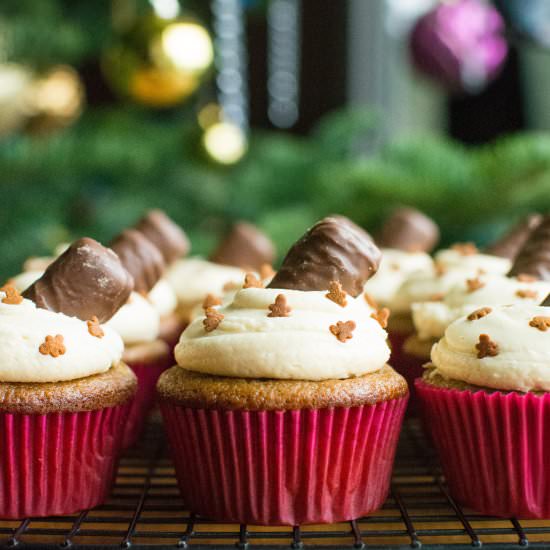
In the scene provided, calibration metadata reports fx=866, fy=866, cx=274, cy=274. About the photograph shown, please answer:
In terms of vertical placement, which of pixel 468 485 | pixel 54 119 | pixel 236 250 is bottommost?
pixel 468 485

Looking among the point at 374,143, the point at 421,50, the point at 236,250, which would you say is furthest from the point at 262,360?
the point at 374,143

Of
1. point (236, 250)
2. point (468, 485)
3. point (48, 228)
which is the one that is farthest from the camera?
point (48, 228)

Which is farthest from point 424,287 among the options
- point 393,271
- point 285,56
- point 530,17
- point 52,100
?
point 285,56

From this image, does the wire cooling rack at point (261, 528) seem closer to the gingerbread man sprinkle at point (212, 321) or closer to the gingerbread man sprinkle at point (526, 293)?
the gingerbread man sprinkle at point (212, 321)

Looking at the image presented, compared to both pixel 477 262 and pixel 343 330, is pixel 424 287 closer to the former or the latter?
pixel 477 262

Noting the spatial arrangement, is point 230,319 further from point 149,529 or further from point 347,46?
point 347,46

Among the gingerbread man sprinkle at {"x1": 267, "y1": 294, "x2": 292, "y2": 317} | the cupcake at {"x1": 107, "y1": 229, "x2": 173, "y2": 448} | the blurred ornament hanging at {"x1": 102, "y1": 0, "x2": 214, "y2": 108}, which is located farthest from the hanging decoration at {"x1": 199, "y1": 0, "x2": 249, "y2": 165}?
the gingerbread man sprinkle at {"x1": 267, "y1": 294, "x2": 292, "y2": 317}
